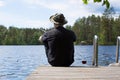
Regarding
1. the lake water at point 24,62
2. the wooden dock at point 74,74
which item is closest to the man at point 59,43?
the wooden dock at point 74,74

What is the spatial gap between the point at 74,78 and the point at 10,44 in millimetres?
170697

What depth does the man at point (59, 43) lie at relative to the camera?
8102 millimetres

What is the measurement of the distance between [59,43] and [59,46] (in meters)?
0.06

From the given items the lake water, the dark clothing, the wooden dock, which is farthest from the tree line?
the wooden dock

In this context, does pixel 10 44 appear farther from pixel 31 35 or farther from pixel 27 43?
pixel 31 35

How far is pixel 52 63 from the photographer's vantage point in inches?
318

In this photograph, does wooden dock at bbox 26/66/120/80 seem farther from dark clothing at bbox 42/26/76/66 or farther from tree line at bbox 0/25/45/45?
tree line at bbox 0/25/45/45

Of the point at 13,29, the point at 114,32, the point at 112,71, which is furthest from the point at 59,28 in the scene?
the point at 13,29

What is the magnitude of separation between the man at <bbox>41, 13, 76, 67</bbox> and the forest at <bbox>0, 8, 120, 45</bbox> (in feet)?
293

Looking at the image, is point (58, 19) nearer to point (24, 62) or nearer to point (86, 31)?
point (24, 62)

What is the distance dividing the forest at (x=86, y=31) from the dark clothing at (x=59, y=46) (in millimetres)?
89221

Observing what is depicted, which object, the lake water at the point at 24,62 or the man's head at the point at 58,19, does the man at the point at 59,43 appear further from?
the lake water at the point at 24,62

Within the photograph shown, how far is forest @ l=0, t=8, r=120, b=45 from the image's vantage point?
407ft

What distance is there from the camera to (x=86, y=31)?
144m
